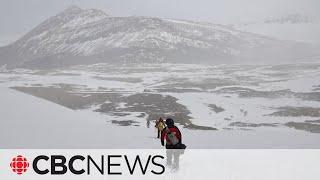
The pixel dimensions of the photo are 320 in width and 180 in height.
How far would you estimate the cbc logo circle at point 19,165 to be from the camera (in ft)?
45.7

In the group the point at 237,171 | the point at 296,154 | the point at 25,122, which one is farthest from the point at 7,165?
the point at 296,154

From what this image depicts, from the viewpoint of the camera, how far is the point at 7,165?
14.4 m

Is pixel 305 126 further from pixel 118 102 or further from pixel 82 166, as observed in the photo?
pixel 82 166

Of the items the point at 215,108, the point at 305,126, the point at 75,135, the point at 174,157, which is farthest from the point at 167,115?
the point at 174,157

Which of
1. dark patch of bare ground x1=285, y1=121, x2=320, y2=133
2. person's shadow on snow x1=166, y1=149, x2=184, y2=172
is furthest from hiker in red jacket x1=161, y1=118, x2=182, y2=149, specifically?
dark patch of bare ground x1=285, y1=121, x2=320, y2=133

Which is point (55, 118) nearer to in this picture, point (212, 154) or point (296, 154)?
point (212, 154)

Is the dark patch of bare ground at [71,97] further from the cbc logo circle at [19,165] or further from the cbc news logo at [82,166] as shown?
the cbc logo circle at [19,165]

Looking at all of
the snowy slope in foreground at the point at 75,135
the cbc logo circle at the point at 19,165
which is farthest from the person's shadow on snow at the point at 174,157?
the snowy slope in foreground at the point at 75,135

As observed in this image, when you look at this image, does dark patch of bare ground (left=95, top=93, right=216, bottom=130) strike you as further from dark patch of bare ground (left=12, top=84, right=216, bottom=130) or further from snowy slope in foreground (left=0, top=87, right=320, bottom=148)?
snowy slope in foreground (left=0, top=87, right=320, bottom=148)

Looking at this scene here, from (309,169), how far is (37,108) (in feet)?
69.6

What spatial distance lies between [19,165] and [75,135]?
8038 mm

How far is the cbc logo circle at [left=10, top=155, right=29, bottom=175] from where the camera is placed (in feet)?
45.7

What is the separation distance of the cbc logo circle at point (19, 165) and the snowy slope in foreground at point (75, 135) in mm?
3634

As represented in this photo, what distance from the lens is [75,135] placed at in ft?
73.5
